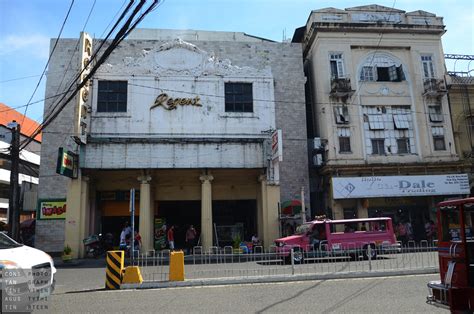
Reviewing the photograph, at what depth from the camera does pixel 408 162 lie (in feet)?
87.5

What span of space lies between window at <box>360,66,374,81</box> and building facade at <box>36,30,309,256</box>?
4875mm

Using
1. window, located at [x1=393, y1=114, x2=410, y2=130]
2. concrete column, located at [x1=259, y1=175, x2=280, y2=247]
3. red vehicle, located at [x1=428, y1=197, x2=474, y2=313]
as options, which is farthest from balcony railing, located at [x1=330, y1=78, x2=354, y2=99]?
red vehicle, located at [x1=428, y1=197, x2=474, y2=313]

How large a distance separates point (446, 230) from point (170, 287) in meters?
7.69

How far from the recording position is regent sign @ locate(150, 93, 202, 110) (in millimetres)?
25109

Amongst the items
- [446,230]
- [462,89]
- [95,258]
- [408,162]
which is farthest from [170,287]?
[462,89]

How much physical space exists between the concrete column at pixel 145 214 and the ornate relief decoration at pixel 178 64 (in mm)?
7128

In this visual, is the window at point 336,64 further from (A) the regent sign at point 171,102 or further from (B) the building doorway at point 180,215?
(B) the building doorway at point 180,215

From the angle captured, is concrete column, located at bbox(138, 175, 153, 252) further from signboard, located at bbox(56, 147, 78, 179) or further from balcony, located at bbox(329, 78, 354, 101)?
balcony, located at bbox(329, 78, 354, 101)

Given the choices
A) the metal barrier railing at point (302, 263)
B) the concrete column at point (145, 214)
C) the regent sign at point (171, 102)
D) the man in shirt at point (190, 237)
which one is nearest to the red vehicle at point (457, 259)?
the metal barrier railing at point (302, 263)

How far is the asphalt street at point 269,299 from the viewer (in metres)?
8.34

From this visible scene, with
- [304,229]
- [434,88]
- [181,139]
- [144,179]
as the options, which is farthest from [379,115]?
[144,179]

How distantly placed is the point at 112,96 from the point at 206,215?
969 cm

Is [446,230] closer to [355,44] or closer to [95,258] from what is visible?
[95,258]

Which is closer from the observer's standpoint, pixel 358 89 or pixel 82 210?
pixel 82 210
